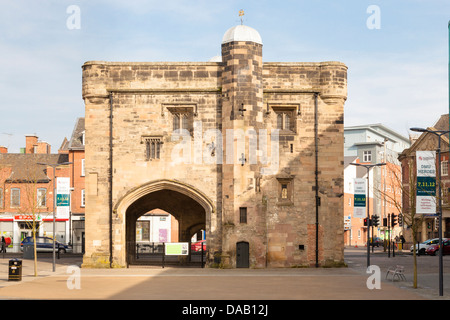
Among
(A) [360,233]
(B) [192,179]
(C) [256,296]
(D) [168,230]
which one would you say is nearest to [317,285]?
(C) [256,296]

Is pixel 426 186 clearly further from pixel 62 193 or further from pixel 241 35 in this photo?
pixel 62 193

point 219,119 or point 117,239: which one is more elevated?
point 219,119

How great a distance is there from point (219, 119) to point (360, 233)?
5726cm

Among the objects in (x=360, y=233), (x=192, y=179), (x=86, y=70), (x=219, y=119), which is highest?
(x=86, y=70)

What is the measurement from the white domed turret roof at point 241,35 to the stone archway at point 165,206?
904 centimetres

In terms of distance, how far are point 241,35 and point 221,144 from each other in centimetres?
649

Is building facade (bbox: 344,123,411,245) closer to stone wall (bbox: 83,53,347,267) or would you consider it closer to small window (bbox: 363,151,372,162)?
small window (bbox: 363,151,372,162)

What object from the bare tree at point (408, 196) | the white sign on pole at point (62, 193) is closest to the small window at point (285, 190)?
the bare tree at point (408, 196)

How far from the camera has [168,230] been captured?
2484 inches

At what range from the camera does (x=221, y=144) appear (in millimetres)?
36500

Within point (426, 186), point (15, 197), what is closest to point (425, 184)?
point (426, 186)

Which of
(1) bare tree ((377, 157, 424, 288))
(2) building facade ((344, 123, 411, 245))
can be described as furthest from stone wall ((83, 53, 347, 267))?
(2) building facade ((344, 123, 411, 245))

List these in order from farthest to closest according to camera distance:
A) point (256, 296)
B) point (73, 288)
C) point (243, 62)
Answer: point (243, 62)
point (73, 288)
point (256, 296)

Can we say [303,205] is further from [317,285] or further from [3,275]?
[3,275]
